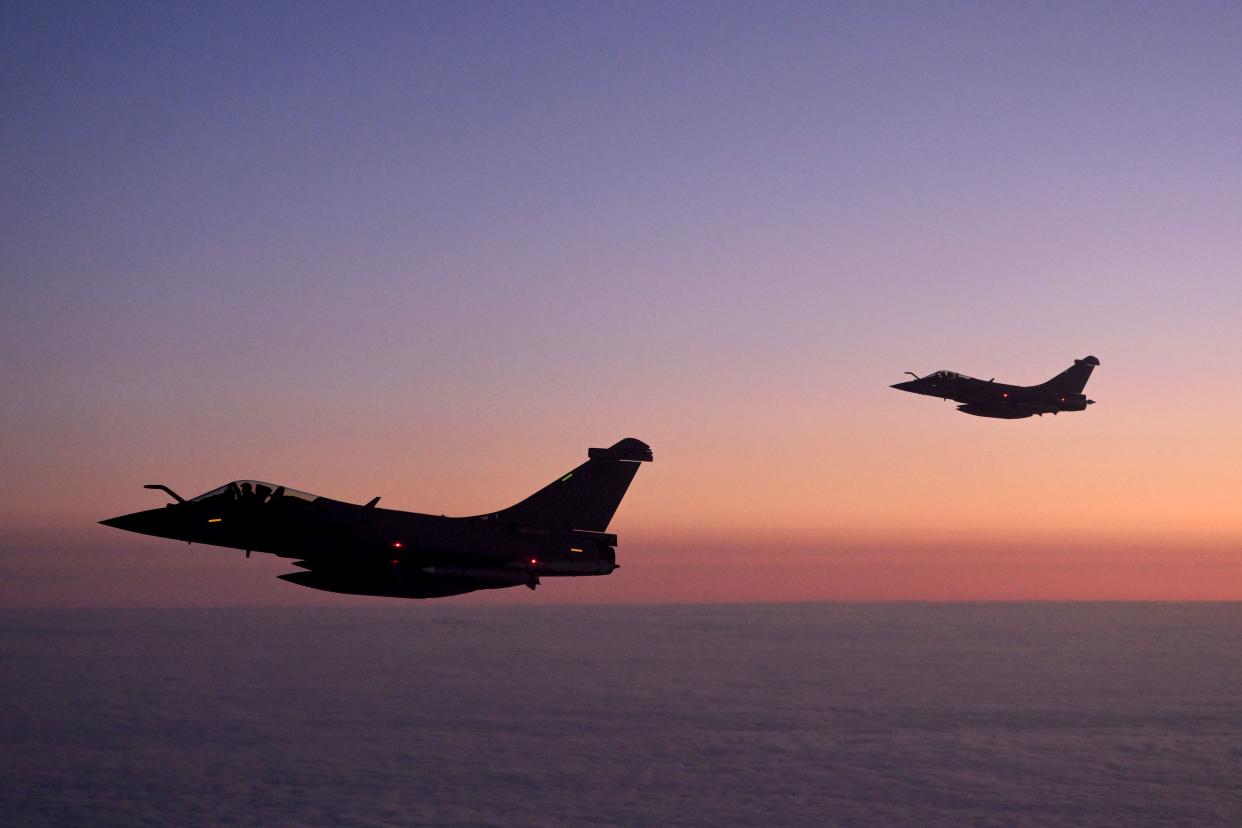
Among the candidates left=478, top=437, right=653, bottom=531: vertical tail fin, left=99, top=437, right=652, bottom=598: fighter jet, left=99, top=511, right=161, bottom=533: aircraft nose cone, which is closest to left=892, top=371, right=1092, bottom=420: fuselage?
left=478, top=437, right=653, bottom=531: vertical tail fin

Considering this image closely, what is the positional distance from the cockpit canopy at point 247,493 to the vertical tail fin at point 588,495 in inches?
318

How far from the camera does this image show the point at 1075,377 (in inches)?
3098

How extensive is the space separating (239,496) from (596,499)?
1424 cm

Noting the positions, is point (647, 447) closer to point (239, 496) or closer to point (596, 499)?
point (596, 499)

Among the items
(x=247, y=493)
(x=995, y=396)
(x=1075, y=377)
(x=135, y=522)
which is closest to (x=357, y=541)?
(x=247, y=493)

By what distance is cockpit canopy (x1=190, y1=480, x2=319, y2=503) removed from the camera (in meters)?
38.6

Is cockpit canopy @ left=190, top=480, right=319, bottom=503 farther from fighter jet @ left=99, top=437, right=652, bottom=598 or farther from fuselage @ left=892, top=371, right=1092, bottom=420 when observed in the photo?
fuselage @ left=892, top=371, right=1092, bottom=420

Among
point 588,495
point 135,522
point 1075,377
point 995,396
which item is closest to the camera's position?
point 135,522

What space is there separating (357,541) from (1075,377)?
201 ft

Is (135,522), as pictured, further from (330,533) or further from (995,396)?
(995,396)

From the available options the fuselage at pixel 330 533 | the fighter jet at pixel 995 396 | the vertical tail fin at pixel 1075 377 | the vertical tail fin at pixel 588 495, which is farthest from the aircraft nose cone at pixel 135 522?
the vertical tail fin at pixel 1075 377

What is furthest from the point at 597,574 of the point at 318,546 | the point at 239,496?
the point at 239,496

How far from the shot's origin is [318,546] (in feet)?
126

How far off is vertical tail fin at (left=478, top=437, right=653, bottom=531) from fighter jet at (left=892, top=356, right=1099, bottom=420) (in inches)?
1391
